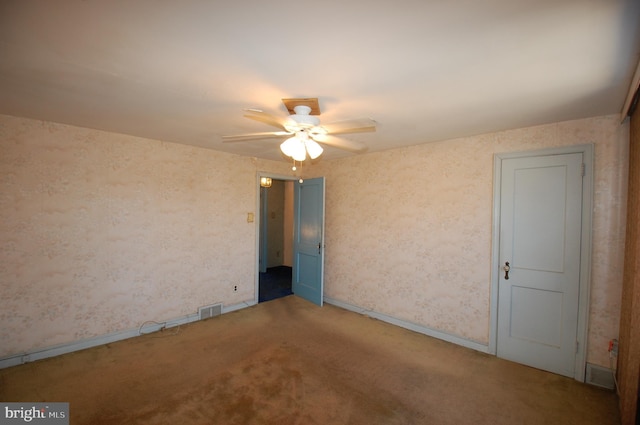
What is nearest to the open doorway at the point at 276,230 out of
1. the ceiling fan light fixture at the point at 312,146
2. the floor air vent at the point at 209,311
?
the floor air vent at the point at 209,311

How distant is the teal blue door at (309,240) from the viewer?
14.0 feet

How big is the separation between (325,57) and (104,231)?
123 inches

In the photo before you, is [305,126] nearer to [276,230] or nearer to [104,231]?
[104,231]

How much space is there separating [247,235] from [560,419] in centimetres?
394

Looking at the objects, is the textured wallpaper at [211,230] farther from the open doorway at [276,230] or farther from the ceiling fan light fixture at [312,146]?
the open doorway at [276,230]

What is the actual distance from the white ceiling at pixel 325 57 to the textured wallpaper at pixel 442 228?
1.87 ft

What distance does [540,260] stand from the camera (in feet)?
8.50

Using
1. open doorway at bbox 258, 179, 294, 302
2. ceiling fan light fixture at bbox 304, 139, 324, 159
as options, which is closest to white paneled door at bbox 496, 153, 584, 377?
ceiling fan light fixture at bbox 304, 139, 324, 159

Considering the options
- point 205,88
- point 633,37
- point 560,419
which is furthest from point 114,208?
point 560,419

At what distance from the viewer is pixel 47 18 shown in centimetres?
120

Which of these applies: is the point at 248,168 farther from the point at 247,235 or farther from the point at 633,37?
the point at 633,37

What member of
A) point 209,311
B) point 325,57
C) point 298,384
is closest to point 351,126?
point 325,57

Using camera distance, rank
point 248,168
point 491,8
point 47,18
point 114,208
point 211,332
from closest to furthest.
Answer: point 491,8 → point 47,18 → point 114,208 → point 211,332 → point 248,168

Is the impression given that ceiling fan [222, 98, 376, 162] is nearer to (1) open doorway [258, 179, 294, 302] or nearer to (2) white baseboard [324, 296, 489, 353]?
(2) white baseboard [324, 296, 489, 353]
